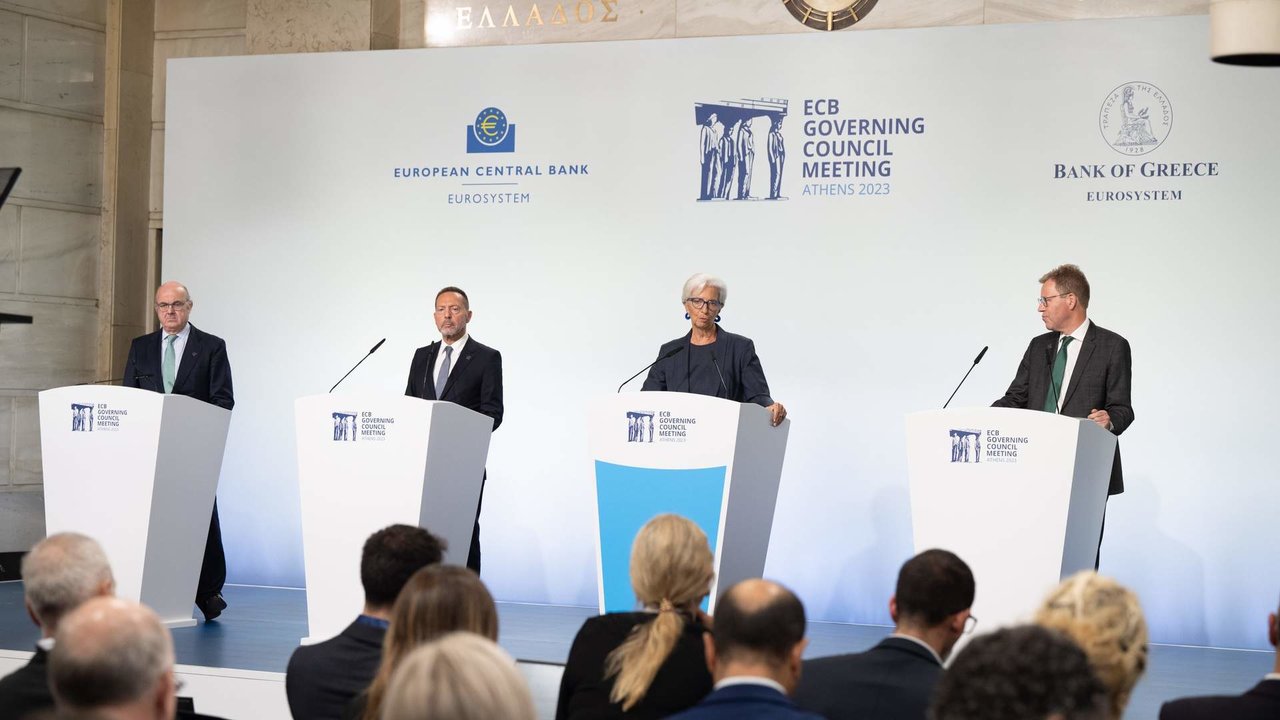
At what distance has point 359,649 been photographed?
121 inches

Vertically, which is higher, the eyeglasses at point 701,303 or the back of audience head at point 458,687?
the eyeglasses at point 701,303

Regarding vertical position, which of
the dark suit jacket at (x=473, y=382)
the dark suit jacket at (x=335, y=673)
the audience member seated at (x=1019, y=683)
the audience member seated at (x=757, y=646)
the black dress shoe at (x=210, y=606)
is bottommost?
the black dress shoe at (x=210, y=606)

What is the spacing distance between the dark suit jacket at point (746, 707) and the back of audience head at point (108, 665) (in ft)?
2.69

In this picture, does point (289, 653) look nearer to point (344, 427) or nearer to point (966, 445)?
point (344, 427)

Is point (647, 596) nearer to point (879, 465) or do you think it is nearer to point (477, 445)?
point (477, 445)

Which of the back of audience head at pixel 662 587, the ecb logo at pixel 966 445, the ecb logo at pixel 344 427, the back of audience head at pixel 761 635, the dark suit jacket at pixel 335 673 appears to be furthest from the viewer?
the ecb logo at pixel 344 427

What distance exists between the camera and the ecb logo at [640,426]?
17.0 ft

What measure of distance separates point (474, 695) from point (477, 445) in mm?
4099

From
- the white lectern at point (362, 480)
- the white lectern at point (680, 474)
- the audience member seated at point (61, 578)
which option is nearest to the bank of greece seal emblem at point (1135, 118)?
the white lectern at point (680, 474)

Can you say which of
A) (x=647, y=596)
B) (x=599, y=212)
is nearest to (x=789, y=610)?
(x=647, y=596)

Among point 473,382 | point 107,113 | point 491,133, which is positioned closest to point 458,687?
point 473,382

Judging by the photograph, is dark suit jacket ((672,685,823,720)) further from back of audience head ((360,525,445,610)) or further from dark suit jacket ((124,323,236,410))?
dark suit jacket ((124,323,236,410))

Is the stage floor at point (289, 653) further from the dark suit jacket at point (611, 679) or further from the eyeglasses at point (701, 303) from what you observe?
the eyeglasses at point (701, 303)

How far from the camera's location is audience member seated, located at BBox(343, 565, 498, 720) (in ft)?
8.23
